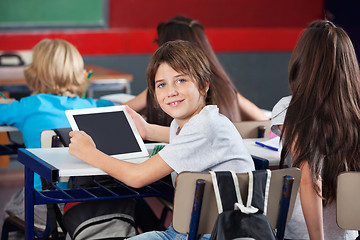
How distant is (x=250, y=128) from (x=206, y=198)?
1.07 meters

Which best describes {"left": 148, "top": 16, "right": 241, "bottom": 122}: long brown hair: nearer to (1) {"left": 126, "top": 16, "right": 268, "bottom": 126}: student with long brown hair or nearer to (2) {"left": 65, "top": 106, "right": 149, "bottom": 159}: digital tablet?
(1) {"left": 126, "top": 16, "right": 268, "bottom": 126}: student with long brown hair

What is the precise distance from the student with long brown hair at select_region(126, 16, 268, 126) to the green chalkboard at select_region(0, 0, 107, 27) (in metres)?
3.11

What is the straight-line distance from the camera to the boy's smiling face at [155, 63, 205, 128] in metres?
2.18

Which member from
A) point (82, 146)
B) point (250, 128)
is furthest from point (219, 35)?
point (82, 146)

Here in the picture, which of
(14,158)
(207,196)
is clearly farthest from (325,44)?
(14,158)

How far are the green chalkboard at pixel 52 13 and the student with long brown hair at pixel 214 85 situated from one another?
122 inches

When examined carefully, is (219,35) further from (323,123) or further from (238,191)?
(238,191)

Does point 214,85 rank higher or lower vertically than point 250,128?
higher

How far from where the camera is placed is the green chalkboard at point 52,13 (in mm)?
6242

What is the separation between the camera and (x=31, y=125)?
2.93 metres

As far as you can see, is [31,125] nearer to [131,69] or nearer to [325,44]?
[325,44]

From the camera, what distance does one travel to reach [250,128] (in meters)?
2.85

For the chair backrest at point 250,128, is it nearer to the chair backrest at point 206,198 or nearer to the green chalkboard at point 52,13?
the chair backrest at point 206,198

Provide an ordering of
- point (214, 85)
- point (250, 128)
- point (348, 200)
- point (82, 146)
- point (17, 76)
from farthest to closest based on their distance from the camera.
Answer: point (17, 76)
point (214, 85)
point (250, 128)
point (82, 146)
point (348, 200)
